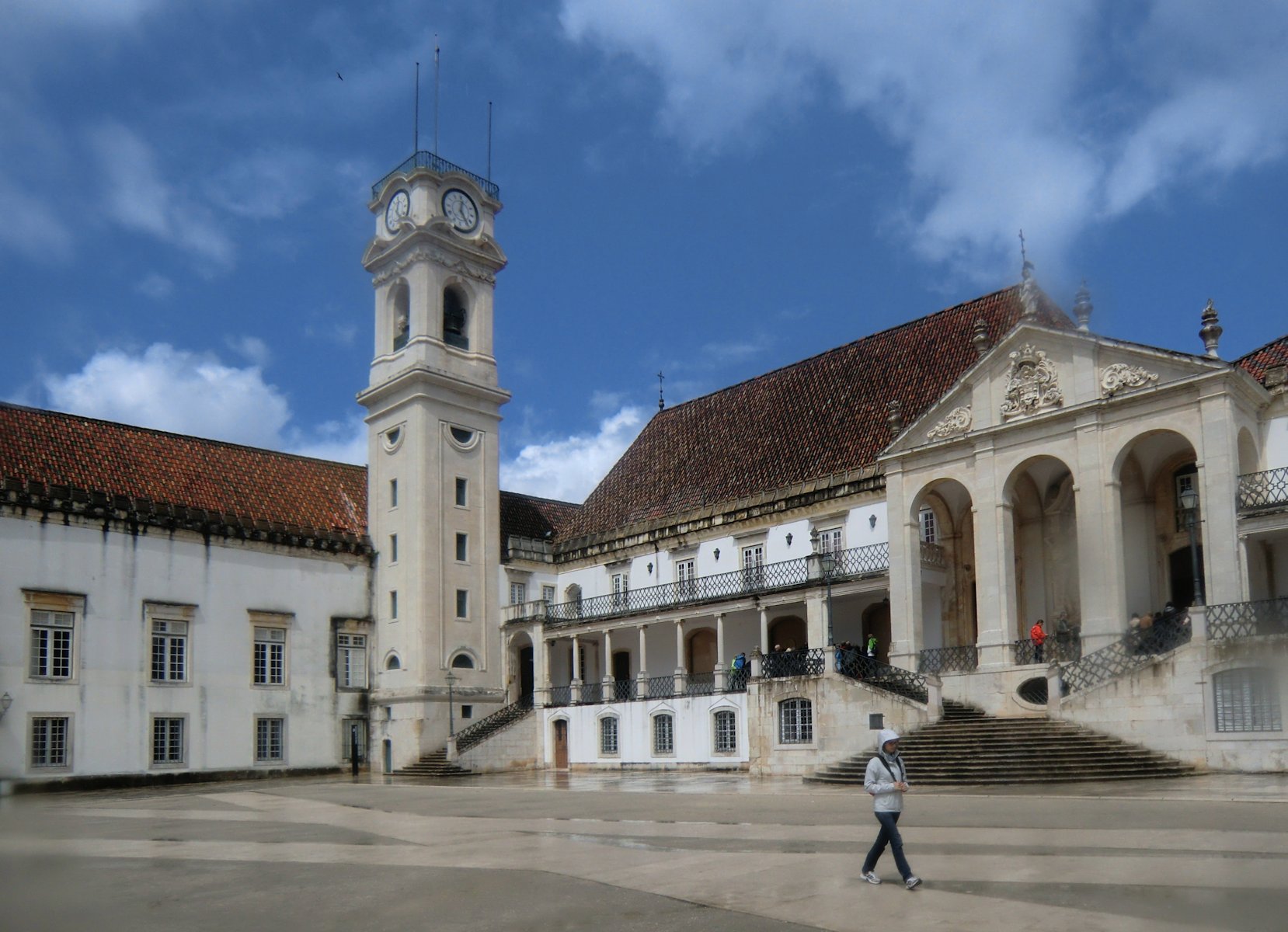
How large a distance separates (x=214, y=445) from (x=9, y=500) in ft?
28.9

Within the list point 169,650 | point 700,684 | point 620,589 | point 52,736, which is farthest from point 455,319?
point 52,736

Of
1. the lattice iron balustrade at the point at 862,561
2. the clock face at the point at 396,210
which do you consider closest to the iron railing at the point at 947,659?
the lattice iron balustrade at the point at 862,561

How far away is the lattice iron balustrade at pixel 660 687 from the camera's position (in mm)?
34438

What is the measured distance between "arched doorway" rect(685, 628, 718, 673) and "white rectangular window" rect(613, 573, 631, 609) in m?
2.58

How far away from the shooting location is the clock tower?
38.3m

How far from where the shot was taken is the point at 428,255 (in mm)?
40594

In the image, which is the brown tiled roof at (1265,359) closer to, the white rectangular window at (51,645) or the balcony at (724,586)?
the balcony at (724,586)

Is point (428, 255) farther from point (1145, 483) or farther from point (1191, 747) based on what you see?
point (1191, 747)

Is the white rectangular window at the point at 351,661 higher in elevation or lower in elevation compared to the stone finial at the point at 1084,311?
lower

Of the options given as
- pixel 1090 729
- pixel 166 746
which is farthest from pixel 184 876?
pixel 166 746

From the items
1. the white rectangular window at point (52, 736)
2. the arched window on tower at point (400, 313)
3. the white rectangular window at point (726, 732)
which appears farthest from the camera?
the arched window on tower at point (400, 313)

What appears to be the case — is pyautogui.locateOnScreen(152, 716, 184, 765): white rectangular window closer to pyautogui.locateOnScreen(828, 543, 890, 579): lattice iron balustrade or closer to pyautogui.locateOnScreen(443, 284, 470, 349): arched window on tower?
pyautogui.locateOnScreen(443, 284, 470, 349): arched window on tower

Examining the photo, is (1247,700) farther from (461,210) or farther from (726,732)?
(461,210)

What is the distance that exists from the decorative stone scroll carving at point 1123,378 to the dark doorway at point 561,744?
1954 centimetres
